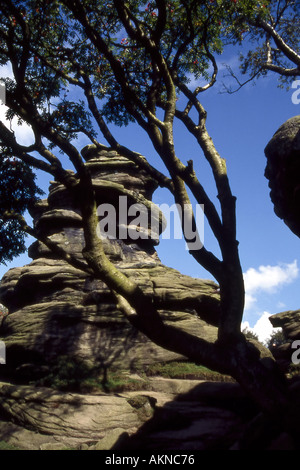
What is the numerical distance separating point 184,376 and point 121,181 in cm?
1551

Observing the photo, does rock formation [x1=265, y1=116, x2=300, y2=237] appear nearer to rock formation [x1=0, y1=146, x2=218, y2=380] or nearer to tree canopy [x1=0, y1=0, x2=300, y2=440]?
tree canopy [x1=0, y1=0, x2=300, y2=440]

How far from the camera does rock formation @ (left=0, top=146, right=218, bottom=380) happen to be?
14.0 metres

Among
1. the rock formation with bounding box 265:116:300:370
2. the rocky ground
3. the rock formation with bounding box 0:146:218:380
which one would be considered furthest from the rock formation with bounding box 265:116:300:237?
the rock formation with bounding box 0:146:218:380

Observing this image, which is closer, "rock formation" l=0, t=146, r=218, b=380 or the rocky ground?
the rocky ground

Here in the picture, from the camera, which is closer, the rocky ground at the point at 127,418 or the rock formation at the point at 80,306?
the rocky ground at the point at 127,418

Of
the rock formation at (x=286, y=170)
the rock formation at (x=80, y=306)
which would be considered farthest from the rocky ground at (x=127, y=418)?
the rock formation at (x=286, y=170)

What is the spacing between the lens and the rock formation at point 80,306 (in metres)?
14.0

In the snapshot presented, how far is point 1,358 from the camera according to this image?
1395cm

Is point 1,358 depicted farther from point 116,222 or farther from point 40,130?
point 116,222

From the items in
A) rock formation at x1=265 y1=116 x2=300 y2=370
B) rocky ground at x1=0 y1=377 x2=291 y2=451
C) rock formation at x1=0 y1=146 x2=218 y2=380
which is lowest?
rocky ground at x1=0 y1=377 x2=291 y2=451

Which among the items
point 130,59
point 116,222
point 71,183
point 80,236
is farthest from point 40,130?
point 116,222

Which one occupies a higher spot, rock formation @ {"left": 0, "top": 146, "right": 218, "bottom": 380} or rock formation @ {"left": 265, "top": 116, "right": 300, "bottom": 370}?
rock formation @ {"left": 265, "top": 116, "right": 300, "bottom": 370}

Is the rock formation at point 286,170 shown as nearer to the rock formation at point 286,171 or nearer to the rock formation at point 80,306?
the rock formation at point 286,171

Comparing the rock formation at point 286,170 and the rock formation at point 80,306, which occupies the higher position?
the rock formation at point 286,170
